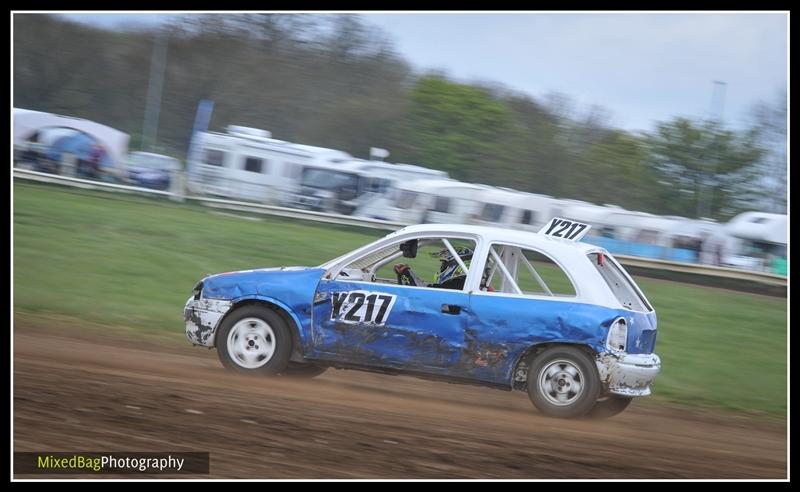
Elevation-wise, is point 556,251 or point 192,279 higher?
point 556,251

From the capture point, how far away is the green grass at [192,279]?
39.4 feet

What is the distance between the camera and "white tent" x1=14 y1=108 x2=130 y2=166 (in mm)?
21688

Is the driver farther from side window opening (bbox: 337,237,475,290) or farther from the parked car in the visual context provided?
the parked car

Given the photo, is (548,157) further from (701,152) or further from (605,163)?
(701,152)

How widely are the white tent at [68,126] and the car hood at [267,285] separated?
14.4 metres

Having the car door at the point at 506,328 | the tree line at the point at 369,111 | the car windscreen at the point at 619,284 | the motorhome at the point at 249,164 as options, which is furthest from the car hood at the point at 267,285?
the tree line at the point at 369,111

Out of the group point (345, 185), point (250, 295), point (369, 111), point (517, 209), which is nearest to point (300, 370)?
point (250, 295)

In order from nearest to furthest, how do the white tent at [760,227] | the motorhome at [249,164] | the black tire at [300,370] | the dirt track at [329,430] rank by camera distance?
1. the dirt track at [329,430]
2. the black tire at [300,370]
3. the white tent at [760,227]
4. the motorhome at [249,164]

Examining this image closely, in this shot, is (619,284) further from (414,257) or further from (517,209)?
(517,209)

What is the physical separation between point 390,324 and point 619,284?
2227mm

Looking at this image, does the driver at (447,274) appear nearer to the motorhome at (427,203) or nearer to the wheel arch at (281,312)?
the wheel arch at (281,312)

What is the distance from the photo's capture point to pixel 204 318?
8516mm

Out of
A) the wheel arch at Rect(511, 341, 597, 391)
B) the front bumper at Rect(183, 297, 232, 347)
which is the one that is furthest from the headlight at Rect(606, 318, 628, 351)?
the front bumper at Rect(183, 297, 232, 347)

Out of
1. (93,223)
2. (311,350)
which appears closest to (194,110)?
(93,223)
